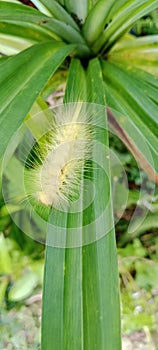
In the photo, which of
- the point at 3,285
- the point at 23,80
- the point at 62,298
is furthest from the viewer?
the point at 3,285

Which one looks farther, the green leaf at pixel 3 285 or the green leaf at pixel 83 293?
Result: the green leaf at pixel 3 285

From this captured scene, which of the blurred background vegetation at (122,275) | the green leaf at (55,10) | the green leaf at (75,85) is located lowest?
the blurred background vegetation at (122,275)

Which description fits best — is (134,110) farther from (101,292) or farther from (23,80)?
(101,292)

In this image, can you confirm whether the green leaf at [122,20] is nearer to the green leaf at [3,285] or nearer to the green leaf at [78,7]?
the green leaf at [78,7]

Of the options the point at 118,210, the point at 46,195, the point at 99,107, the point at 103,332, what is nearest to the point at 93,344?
the point at 103,332

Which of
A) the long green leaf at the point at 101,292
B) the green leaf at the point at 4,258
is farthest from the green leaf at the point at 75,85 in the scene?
the green leaf at the point at 4,258

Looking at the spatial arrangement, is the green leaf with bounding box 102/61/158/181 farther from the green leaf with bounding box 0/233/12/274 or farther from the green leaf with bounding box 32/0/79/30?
Answer: the green leaf with bounding box 0/233/12/274

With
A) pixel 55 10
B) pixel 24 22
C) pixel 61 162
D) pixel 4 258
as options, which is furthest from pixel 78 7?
pixel 4 258
